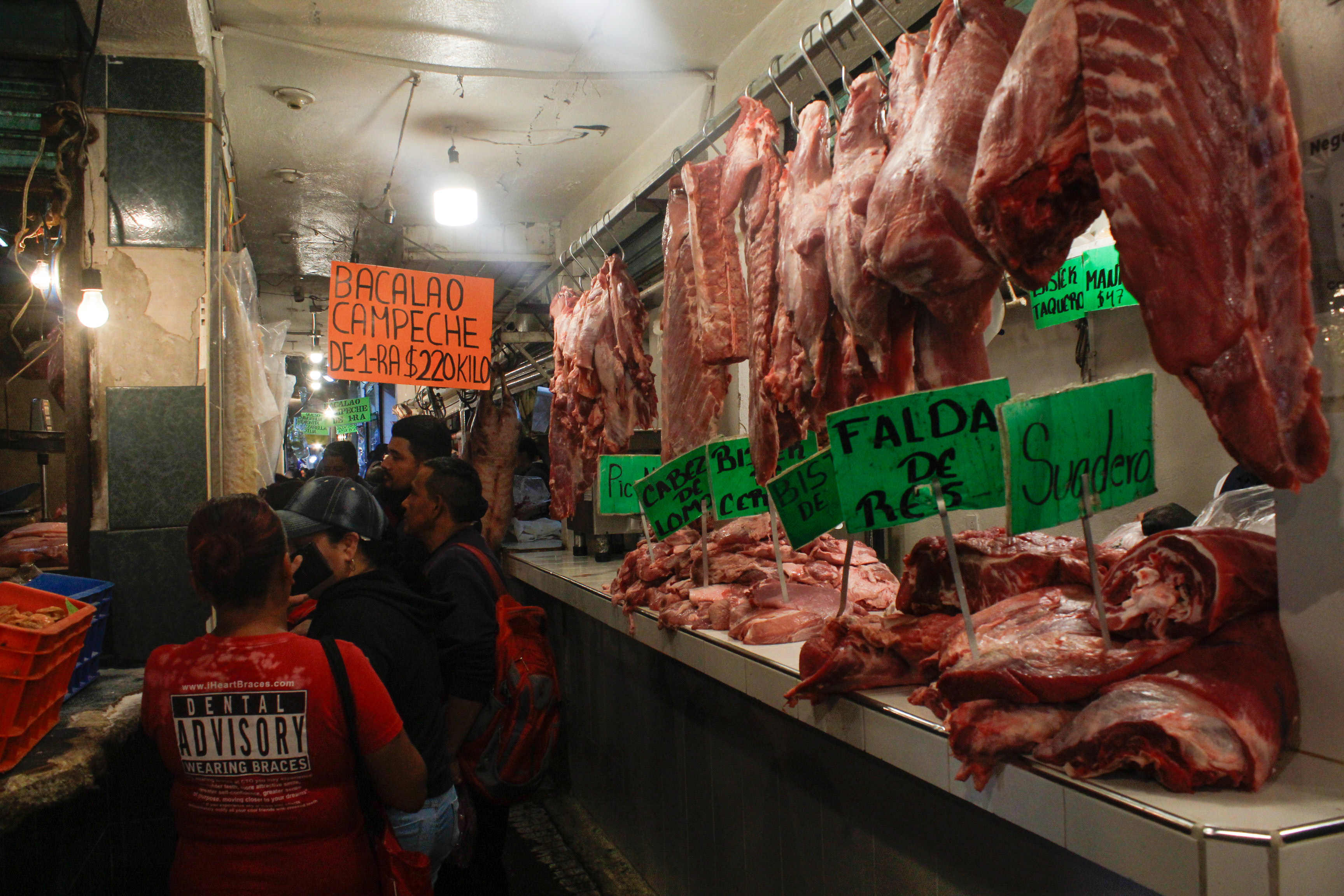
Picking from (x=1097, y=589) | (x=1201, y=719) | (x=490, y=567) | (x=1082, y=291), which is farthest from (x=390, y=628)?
(x=1082, y=291)

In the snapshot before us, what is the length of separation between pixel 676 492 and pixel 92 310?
2.62 metres

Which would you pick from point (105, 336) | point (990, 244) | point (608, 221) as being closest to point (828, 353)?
point (990, 244)

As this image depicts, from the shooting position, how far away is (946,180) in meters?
1.88

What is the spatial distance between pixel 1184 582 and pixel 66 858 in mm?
3251

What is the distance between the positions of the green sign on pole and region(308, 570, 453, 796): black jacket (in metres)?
1.18

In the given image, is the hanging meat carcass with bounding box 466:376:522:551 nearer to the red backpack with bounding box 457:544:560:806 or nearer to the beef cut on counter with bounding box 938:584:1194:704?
the red backpack with bounding box 457:544:560:806

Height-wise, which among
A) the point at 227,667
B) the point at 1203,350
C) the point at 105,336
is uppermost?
the point at 105,336

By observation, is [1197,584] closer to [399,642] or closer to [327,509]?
[399,642]

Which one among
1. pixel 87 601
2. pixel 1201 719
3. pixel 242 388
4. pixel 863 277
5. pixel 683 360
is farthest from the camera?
pixel 242 388

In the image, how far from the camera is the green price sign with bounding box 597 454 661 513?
466cm

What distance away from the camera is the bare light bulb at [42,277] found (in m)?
3.63

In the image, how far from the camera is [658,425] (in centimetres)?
587

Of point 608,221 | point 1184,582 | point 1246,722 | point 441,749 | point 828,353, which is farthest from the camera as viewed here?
point 608,221

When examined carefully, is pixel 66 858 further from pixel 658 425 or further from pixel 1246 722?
pixel 658 425
